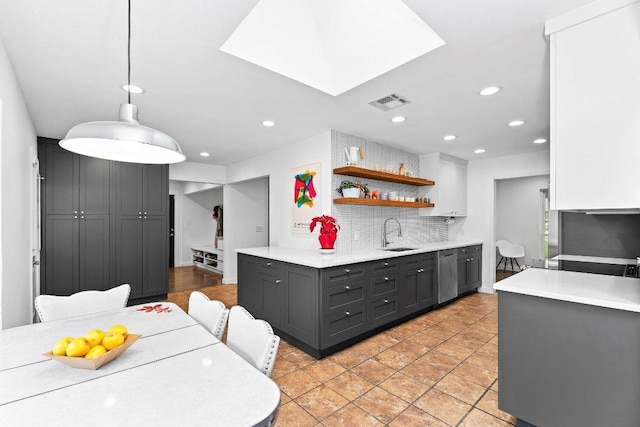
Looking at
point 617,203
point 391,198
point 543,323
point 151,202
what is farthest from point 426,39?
point 151,202

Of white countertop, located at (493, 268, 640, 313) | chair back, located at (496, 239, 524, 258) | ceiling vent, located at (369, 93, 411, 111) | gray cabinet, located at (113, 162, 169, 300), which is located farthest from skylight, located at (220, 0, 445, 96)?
chair back, located at (496, 239, 524, 258)

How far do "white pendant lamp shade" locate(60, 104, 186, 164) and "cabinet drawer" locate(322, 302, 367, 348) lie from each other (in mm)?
2024

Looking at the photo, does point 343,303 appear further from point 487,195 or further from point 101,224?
point 487,195

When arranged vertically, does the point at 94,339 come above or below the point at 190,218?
below

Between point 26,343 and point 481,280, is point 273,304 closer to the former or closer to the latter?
point 26,343

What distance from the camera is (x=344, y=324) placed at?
120 inches

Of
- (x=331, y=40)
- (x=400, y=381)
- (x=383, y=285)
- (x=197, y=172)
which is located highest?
(x=331, y=40)

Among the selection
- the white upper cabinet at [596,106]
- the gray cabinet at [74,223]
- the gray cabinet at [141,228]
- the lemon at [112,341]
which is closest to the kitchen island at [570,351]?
the white upper cabinet at [596,106]

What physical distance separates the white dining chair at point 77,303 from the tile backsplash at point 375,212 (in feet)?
7.50

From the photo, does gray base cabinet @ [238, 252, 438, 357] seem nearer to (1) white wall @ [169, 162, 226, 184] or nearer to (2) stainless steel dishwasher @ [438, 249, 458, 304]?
(2) stainless steel dishwasher @ [438, 249, 458, 304]

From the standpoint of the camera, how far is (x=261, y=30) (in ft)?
6.83

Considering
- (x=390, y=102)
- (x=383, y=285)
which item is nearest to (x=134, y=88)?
(x=390, y=102)

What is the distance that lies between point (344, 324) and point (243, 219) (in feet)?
12.6

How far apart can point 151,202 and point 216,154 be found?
1249 mm
